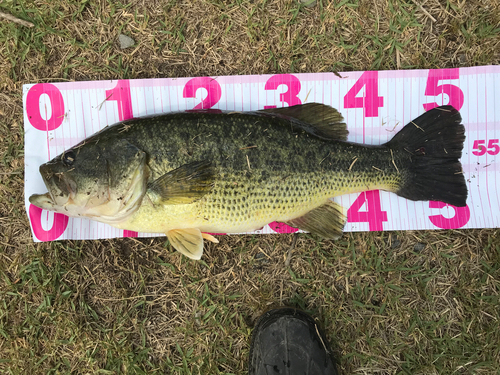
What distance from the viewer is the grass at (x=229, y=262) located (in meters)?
3.10

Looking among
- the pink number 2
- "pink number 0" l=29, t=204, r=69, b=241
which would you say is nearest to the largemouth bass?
the pink number 2

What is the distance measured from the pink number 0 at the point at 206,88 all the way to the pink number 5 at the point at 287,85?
48cm

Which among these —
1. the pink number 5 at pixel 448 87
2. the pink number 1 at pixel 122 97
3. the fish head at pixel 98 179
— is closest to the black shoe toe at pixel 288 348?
the fish head at pixel 98 179

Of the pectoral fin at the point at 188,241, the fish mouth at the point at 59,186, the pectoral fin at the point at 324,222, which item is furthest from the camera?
the pectoral fin at the point at 324,222

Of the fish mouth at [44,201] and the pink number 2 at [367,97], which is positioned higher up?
the pink number 2 at [367,97]

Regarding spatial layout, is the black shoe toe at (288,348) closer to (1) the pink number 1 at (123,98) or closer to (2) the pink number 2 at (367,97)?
(2) the pink number 2 at (367,97)

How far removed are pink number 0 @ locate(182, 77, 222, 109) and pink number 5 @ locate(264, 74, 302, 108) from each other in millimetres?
485

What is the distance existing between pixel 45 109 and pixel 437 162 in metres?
3.77

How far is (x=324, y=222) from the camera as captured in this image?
2912 millimetres

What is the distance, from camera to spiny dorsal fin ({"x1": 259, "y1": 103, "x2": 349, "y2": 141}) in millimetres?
2908

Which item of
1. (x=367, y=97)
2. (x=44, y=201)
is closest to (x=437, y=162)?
(x=367, y=97)

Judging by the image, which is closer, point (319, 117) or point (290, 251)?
point (319, 117)

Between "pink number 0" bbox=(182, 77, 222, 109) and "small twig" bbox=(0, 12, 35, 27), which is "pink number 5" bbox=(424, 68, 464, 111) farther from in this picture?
"small twig" bbox=(0, 12, 35, 27)

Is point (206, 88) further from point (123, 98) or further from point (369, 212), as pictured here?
point (369, 212)
